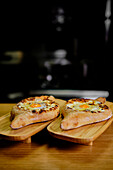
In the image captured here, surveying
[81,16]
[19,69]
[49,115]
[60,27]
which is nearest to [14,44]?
[19,69]

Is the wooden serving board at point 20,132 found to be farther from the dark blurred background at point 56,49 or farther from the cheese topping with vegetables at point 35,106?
the dark blurred background at point 56,49

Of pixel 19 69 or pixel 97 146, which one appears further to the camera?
pixel 19 69

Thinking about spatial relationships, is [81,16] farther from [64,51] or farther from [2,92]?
[2,92]

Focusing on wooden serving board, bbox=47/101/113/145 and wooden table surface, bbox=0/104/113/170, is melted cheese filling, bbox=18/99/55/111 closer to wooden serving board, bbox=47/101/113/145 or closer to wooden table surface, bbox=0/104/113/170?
wooden serving board, bbox=47/101/113/145

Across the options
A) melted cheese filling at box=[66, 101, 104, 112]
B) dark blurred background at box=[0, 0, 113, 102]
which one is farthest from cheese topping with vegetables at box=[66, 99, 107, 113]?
dark blurred background at box=[0, 0, 113, 102]

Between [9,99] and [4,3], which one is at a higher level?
[4,3]

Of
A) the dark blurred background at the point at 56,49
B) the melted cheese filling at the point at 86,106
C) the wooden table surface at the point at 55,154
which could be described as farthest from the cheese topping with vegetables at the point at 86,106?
the dark blurred background at the point at 56,49
